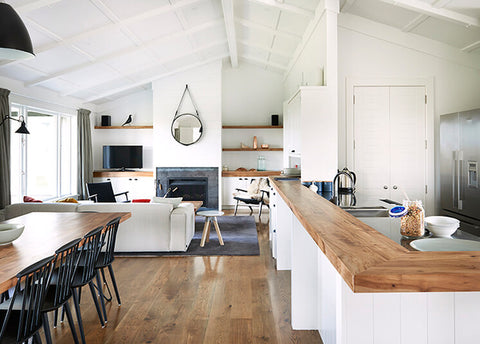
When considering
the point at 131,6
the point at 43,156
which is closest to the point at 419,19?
the point at 131,6

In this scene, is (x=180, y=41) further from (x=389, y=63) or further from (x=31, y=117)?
(x=389, y=63)

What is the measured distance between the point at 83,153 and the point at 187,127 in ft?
7.23

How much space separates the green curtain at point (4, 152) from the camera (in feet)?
16.0

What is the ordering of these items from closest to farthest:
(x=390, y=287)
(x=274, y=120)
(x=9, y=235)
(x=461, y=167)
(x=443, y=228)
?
(x=390, y=287)
(x=443, y=228)
(x=9, y=235)
(x=461, y=167)
(x=274, y=120)

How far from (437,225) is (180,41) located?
18.3 ft

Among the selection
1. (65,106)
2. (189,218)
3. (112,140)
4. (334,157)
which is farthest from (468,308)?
(112,140)

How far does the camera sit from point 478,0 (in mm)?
3092

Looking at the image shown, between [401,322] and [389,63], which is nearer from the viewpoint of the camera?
[401,322]

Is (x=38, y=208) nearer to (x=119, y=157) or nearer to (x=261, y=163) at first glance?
(x=119, y=157)

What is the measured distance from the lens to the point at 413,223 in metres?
1.52

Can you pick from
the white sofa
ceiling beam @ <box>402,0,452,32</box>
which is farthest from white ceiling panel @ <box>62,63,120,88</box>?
ceiling beam @ <box>402,0,452,32</box>

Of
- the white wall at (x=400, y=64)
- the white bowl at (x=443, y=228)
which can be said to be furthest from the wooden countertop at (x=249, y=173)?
the white bowl at (x=443, y=228)

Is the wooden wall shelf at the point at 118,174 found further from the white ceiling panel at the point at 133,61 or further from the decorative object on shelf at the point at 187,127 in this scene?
the white ceiling panel at the point at 133,61

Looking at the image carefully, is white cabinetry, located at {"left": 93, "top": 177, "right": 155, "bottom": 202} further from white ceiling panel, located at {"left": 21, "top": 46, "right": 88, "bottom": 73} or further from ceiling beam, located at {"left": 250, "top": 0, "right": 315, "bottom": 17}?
ceiling beam, located at {"left": 250, "top": 0, "right": 315, "bottom": 17}
